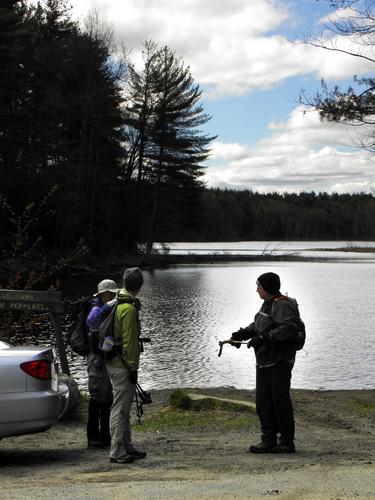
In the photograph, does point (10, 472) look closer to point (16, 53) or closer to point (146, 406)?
point (146, 406)

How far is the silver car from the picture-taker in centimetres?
629

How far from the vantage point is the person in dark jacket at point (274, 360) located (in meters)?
6.76

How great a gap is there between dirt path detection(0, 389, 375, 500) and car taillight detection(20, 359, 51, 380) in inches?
33.5

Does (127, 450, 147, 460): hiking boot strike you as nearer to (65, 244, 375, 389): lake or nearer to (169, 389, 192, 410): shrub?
(169, 389, 192, 410): shrub

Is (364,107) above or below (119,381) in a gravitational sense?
above

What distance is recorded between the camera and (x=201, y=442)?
25.6 feet

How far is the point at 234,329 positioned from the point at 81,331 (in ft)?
52.8

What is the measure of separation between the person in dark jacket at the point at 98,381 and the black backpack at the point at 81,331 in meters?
0.07

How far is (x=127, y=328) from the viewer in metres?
6.36

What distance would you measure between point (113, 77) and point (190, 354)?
37.2 metres

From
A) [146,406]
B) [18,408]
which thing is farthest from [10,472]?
[146,406]

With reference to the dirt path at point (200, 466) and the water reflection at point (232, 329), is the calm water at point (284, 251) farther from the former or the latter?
the dirt path at point (200, 466)

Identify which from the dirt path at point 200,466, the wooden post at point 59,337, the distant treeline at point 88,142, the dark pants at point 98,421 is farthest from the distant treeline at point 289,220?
the dark pants at point 98,421

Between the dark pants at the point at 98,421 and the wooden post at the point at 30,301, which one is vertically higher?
the wooden post at the point at 30,301
